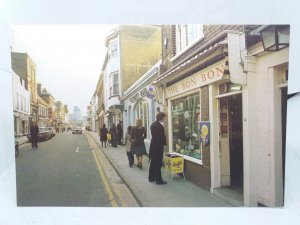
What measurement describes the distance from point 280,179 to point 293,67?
120cm

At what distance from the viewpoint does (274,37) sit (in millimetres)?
2461

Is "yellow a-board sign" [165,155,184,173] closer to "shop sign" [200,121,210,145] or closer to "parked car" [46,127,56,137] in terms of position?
"shop sign" [200,121,210,145]

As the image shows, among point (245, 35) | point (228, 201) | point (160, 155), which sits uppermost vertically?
point (245, 35)

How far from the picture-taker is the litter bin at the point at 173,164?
3214mm

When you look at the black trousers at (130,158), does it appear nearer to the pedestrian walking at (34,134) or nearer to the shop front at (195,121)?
the shop front at (195,121)

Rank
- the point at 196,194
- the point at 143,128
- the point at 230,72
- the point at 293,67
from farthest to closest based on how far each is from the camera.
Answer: the point at 143,128, the point at 196,194, the point at 230,72, the point at 293,67

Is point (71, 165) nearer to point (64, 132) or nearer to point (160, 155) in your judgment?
point (64, 132)

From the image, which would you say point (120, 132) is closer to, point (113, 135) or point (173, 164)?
point (113, 135)

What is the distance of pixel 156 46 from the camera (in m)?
3.23

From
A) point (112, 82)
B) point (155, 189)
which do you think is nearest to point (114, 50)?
point (112, 82)

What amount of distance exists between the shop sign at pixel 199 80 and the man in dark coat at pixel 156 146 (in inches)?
14.8

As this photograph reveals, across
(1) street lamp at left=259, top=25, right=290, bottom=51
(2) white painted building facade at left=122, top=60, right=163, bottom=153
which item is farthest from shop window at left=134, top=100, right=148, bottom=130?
(1) street lamp at left=259, top=25, right=290, bottom=51
